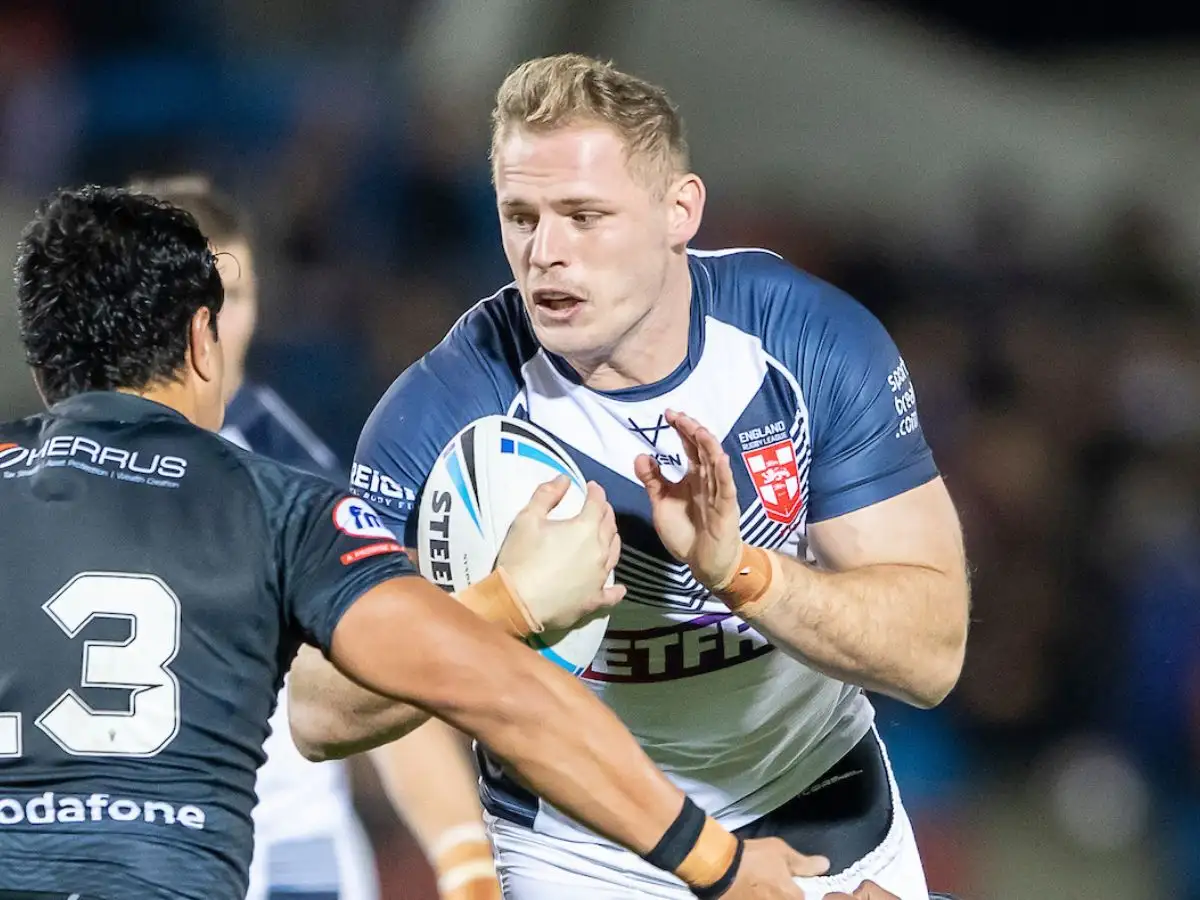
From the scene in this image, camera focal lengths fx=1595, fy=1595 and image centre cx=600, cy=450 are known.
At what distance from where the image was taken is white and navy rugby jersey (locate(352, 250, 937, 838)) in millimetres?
2986

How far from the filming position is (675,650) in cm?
310

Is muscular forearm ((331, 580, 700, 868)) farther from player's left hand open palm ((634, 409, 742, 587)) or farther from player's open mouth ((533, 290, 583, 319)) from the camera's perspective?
player's open mouth ((533, 290, 583, 319))

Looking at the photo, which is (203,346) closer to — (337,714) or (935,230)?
(337,714)

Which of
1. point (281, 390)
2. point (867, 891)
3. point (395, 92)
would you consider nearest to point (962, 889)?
point (867, 891)

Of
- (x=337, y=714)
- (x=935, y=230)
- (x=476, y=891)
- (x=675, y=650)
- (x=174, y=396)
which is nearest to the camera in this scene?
(x=174, y=396)

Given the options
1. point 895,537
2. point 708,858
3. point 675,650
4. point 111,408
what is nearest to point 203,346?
point 111,408

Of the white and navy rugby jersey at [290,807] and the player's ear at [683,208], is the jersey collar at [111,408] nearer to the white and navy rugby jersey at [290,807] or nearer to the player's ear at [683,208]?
the player's ear at [683,208]

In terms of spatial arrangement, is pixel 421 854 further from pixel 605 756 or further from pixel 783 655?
pixel 605 756

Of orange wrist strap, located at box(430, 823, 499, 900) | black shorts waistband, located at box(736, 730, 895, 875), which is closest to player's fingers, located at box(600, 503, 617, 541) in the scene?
black shorts waistband, located at box(736, 730, 895, 875)

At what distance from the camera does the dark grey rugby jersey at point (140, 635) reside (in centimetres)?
209

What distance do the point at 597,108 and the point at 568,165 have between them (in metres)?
0.13

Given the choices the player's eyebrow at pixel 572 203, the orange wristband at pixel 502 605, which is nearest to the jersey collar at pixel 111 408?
the orange wristband at pixel 502 605

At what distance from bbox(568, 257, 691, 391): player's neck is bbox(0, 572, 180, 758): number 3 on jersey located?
1.13 m

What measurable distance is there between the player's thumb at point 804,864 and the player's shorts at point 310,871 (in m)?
1.87
